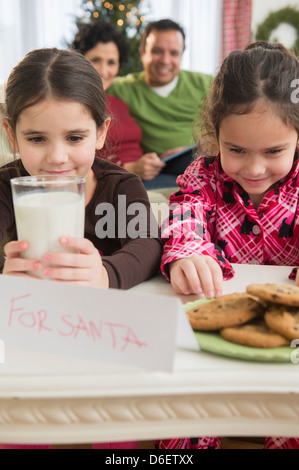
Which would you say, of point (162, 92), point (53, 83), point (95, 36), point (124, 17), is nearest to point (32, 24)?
point (124, 17)

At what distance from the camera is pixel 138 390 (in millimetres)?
479

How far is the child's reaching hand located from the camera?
614 millimetres

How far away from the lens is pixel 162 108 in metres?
3.49

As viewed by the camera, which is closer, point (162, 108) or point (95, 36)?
point (95, 36)

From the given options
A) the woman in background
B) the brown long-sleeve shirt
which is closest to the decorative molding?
the brown long-sleeve shirt

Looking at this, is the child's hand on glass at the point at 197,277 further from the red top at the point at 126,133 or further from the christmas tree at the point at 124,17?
the christmas tree at the point at 124,17

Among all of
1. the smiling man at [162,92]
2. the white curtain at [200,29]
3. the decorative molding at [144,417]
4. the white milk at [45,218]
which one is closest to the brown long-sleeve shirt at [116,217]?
the white milk at [45,218]

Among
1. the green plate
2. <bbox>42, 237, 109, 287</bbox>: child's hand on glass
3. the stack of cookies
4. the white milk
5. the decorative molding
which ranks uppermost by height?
the white milk

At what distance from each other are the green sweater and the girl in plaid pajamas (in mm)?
2389

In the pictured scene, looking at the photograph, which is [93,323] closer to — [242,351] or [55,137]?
[242,351]

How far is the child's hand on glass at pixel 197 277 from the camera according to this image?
0.70 meters

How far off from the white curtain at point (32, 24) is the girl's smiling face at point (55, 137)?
171 inches

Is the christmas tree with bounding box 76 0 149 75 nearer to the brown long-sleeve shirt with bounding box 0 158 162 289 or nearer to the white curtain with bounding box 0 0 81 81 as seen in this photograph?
the white curtain with bounding box 0 0 81 81

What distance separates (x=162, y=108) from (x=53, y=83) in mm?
2632
